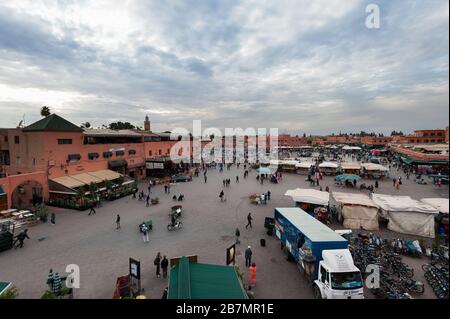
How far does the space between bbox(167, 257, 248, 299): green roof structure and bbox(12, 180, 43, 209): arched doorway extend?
2137 centimetres

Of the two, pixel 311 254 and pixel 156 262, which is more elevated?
pixel 311 254

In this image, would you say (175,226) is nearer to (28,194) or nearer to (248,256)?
(248,256)

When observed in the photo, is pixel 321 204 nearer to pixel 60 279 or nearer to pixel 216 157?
pixel 60 279

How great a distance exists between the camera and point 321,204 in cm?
1641

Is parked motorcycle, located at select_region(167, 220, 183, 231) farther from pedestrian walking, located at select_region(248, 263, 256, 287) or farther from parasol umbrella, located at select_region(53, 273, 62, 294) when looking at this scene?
pedestrian walking, located at select_region(248, 263, 256, 287)

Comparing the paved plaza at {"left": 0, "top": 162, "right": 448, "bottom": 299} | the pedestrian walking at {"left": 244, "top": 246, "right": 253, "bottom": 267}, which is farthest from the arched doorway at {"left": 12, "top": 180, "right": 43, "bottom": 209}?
the pedestrian walking at {"left": 244, "top": 246, "right": 253, "bottom": 267}

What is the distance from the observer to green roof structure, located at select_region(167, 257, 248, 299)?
5820mm

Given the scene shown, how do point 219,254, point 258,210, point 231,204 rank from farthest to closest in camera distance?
point 231,204 < point 258,210 < point 219,254

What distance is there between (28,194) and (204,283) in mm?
23847

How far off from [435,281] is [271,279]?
6022mm

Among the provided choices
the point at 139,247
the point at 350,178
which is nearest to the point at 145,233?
the point at 139,247

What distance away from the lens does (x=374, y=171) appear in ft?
110

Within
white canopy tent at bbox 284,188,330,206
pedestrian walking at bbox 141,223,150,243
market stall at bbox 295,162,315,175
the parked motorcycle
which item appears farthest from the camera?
market stall at bbox 295,162,315,175
